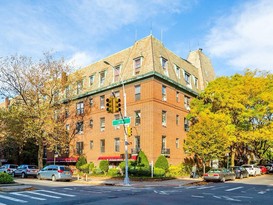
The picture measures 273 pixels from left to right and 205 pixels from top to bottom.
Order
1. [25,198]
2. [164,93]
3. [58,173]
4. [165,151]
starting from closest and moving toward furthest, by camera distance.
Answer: [25,198], [58,173], [165,151], [164,93]

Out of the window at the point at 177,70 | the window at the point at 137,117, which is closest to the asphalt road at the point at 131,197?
the window at the point at 137,117

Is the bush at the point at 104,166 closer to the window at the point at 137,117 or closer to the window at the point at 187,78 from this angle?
the window at the point at 137,117

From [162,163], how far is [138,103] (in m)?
8.12

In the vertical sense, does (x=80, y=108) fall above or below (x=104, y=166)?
above

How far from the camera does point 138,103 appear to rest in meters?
36.5

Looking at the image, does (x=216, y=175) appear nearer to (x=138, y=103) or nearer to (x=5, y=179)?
(x=138, y=103)

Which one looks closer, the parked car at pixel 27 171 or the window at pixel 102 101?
the parked car at pixel 27 171

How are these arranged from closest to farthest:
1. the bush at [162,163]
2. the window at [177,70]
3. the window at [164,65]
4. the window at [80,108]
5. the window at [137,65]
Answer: the bush at [162,163], the window at [137,65], the window at [164,65], the window at [177,70], the window at [80,108]

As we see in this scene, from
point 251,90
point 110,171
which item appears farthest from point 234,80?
point 110,171

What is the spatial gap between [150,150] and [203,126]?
669cm

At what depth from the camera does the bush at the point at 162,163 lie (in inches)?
1300

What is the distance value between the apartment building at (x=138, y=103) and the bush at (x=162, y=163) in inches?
24.2

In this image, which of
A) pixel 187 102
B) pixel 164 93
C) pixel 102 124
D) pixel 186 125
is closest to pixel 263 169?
pixel 186 125

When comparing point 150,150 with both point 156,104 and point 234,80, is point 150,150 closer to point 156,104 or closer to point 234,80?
point 156,104
